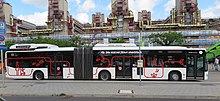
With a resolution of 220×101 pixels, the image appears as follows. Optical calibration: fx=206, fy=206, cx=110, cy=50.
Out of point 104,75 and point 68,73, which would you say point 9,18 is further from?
point 104,75

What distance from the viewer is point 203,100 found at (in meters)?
8.87

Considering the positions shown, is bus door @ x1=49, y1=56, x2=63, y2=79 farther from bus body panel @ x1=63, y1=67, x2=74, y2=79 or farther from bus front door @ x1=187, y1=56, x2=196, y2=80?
bus front door @ x1=187, y1=56, x2=196, y2=80

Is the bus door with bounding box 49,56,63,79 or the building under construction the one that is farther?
the building under construction

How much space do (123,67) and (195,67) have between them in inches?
213

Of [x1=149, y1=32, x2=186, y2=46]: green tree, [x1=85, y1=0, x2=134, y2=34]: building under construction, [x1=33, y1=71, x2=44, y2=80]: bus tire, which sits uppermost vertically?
[x1=85, y1=0, x2=134, y2=34]: building under construction

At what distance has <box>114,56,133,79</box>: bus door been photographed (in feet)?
53.0

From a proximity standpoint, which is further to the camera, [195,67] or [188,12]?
[188,12]

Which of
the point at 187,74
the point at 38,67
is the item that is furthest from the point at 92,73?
the point at 187,74

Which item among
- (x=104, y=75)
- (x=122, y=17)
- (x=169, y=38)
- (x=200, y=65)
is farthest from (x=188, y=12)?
(x=104, y=75)

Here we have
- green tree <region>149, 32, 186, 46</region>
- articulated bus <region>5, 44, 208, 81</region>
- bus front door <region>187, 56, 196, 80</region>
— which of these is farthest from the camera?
green tree <region>149, 32, 186, 46</region>

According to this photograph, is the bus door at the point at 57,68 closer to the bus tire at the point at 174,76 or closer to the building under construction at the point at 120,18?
the bus tire at the point at 174,76

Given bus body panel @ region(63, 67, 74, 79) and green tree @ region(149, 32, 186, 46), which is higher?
green tree @ region(149, 32, 186, 46)

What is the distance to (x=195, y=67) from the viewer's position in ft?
50.8

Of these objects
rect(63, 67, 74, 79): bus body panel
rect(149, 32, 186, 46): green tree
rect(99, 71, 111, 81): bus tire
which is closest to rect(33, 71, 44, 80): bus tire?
rect(63, 67, 74, 79): bus body panel
